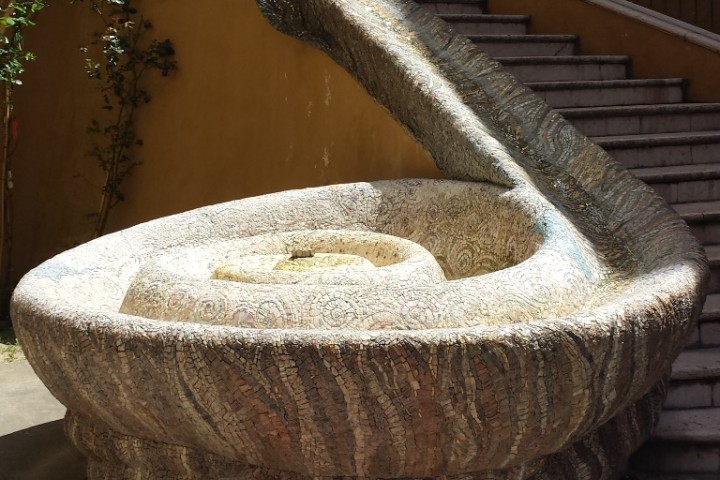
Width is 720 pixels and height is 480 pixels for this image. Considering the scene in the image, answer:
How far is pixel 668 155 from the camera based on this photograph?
4180mm

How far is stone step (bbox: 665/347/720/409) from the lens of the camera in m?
3.14

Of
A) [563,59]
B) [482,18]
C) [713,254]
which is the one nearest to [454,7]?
[482,18]

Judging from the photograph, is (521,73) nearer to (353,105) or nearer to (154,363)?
(353,105)

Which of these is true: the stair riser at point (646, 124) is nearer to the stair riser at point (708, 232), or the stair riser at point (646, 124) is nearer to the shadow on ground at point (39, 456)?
the stair riser at point (708, 232)

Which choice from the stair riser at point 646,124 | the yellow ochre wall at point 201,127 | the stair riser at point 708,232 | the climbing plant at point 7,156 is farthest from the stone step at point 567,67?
the climbing plant at point 7,156

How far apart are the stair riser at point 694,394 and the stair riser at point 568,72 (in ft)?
6.50

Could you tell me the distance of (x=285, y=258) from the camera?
3.04 m

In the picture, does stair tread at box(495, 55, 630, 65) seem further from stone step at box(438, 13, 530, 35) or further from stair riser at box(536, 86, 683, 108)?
stone step at box(438, 13, 530, 35)

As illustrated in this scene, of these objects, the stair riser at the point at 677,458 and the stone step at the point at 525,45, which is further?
the stone step at the point at 525,45

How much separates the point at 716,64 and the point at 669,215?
1817mm

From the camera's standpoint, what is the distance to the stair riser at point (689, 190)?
3930mm

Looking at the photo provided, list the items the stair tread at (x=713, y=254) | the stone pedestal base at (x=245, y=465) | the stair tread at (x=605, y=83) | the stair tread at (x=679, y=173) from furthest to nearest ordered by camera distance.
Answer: the stair tread at (x=605, y=83)
the stair tread at (x=679, y=173)
the stair tread at (x=713, y=254)
the stone pedestal base at (x=245, y=465)

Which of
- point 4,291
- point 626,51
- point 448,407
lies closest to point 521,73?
point 626,51

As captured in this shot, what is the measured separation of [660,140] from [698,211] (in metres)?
0.53
